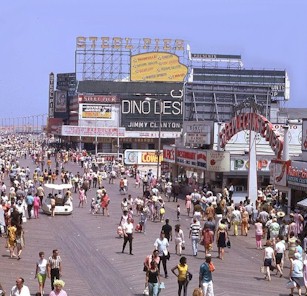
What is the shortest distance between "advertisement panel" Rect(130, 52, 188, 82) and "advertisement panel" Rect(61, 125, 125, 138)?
11797mm

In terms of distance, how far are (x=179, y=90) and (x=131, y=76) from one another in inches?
302

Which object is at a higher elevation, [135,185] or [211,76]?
[211,76]

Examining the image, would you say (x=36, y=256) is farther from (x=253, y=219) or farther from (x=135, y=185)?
(x=135, y=185)

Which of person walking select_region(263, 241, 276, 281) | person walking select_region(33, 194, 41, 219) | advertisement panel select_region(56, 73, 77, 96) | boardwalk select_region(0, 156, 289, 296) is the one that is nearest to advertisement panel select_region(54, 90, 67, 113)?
advertisement panel select_region(56, 73, 77, 96)

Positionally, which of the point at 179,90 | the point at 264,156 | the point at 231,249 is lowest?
the point at 231,249

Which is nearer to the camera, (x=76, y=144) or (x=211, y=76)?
(x=76, y=144)

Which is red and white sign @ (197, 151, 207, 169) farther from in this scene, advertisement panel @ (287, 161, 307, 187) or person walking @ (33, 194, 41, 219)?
person walking @ (33, 194, 41, 219)

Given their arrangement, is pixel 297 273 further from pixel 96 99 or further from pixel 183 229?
pixel 96 99

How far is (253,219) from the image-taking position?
3222 cm

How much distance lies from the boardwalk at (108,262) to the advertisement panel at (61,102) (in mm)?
91956

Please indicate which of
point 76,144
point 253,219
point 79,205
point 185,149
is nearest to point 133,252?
point 253,219

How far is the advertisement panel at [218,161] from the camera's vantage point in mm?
43594

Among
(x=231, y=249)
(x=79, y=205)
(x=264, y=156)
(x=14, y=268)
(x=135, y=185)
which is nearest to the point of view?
(x=14, y=268)

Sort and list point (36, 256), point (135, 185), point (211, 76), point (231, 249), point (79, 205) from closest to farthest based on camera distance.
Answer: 1. point (36, 256)
2. point (231, 249)
3. point (79, 205)
4. point (135, 185)
5. point (211, 76)
